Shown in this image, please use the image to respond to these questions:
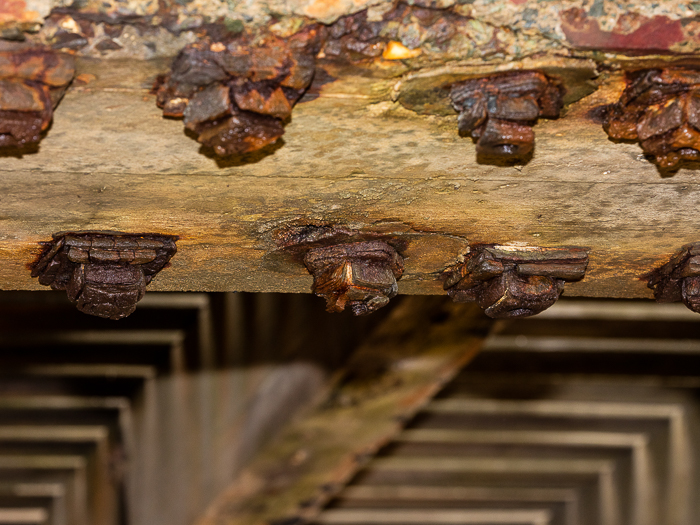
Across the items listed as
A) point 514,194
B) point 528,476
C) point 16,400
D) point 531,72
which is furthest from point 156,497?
point 531,72

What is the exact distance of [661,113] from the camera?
1621 millimetres

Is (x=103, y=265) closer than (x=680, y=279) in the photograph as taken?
Yes

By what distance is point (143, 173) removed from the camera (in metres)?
1.82

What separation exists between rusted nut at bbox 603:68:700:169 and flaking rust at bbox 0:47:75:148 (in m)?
1.11

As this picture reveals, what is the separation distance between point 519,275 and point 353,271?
46 centimetres

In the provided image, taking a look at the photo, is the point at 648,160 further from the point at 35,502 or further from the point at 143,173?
the point at 35,502

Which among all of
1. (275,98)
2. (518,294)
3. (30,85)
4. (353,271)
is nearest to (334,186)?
(353,271)

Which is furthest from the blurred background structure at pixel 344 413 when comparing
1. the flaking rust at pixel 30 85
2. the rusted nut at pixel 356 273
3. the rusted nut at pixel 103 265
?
the flaking rust at pixel 30 85

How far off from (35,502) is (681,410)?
629 cm

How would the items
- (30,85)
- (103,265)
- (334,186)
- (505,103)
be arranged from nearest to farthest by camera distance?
(30,85) < (505,103) < (334,186) < (103,265)

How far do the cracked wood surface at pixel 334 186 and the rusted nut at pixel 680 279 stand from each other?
0.04 m

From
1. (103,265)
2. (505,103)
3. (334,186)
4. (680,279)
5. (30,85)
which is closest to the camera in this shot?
(30,85)

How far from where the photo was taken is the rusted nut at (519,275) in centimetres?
212

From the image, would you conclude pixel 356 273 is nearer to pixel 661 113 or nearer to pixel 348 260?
pixel 348 260
